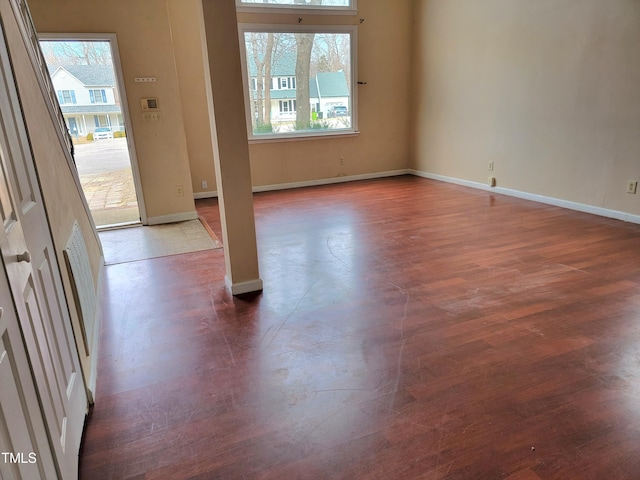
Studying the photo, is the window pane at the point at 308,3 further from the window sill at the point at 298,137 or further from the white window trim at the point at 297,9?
the window sill at the point at 298,137

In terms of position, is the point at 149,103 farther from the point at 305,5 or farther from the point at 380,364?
the point at 380,364

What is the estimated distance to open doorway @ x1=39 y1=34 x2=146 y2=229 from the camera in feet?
15.4

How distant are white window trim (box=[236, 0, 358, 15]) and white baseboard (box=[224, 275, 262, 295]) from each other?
4.51m

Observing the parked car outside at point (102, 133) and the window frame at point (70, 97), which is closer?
the window frame at point (70, 97)

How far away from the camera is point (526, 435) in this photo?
1.74m

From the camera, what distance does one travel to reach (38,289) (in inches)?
58.4

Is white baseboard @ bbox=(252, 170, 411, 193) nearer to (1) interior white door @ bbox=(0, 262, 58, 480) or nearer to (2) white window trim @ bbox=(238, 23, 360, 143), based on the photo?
(2) white window trim @ bbox=(238, 23, 360, 143)

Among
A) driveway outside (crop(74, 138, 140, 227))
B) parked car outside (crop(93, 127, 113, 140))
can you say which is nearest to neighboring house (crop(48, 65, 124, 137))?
parked car outside (crop(93, 127, 113, 140))

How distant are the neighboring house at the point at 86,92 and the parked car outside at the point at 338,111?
126 inches

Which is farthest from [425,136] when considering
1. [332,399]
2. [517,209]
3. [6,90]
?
[6,90]

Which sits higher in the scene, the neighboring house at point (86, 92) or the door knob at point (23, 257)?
the neighboring house at point (86, 92)

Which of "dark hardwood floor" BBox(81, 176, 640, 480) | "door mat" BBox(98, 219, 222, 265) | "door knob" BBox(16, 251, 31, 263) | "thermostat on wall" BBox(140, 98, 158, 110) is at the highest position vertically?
"thermostat on wall" BBox(140, 98, 158, 110)

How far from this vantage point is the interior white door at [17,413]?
98 centimetres

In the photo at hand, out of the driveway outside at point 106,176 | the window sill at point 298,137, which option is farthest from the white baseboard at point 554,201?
the driveway outside at point 106,176
